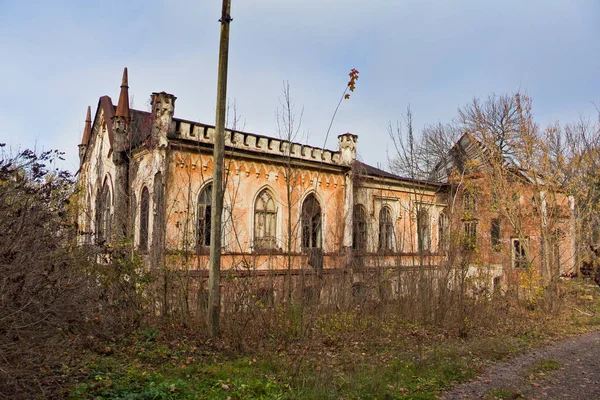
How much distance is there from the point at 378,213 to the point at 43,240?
17.2 m

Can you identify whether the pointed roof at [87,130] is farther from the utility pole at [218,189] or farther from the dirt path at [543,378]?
the dirt path at [543,378]

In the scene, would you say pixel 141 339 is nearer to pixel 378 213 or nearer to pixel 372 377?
pixel 372 377

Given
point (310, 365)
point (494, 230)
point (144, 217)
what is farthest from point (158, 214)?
point (494, 230)

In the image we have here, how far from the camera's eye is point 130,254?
35.6 feet

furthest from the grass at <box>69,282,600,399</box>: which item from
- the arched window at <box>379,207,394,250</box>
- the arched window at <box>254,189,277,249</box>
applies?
the arched window at <box>379,207,394,250</box>

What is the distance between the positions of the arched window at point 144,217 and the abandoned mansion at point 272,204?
1.5 inches

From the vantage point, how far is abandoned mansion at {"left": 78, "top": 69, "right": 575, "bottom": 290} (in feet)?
47.2

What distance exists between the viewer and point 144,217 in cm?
1611

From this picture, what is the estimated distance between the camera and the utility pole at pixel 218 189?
9.12 meters

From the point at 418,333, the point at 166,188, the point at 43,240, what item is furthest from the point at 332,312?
the point at 43,240

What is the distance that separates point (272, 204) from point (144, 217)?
174 inches

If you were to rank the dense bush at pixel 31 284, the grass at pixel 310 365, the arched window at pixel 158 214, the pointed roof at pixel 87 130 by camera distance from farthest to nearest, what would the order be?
1. the pointed roof at pixel 87 130
2. the arched window at pixel 158 214
3. the grass at pixel 310 365
4. the dense bush at pixel 31 284

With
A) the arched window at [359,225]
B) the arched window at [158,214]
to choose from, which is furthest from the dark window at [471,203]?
the arched window at [158,214]

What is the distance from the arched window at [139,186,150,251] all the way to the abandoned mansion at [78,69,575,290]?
1.5 inches
